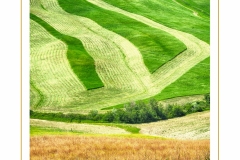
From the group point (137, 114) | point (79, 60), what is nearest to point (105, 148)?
point (137, 114)

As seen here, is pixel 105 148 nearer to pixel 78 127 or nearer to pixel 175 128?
pixel 78 127

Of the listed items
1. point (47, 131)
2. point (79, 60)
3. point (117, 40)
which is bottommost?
point (47, 131)

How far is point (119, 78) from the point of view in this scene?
3533mm

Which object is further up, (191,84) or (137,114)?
(191,84)

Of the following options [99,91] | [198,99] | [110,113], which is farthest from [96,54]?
[198,99]

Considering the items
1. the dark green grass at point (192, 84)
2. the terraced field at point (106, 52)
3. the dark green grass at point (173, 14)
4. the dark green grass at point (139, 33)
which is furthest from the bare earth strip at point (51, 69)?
the dark green grass at point (192, 84)

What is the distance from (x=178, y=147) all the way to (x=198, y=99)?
19.0 inches

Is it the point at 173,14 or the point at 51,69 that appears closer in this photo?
the point at 51,69

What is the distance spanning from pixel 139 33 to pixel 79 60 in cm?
62

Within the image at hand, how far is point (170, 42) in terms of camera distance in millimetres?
3590

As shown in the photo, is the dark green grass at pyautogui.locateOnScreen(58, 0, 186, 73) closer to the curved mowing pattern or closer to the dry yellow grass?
the curved mowing pattern

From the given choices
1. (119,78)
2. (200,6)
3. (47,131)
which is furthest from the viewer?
(200,6)
